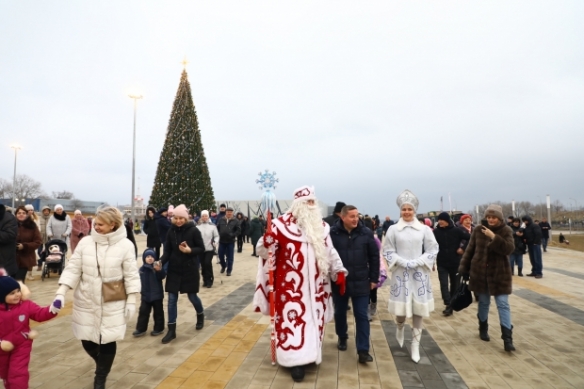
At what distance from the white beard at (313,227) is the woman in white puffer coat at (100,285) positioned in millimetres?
1836

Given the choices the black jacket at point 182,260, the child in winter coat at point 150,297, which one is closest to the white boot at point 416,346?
the black jacket at point 182,260

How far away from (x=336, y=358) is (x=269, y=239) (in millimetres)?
1767

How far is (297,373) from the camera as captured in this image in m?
3.88

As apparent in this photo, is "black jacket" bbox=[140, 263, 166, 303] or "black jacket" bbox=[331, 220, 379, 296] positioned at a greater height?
"black jacket" bbox=[331, 220, 379, 296]

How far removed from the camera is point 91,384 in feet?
12.5

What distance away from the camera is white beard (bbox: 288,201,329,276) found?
13.8ft

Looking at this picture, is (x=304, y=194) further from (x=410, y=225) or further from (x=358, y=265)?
(x=410, y=225)

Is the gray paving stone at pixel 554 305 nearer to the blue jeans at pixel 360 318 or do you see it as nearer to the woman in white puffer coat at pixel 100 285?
the blue jeans at pixel 360 318

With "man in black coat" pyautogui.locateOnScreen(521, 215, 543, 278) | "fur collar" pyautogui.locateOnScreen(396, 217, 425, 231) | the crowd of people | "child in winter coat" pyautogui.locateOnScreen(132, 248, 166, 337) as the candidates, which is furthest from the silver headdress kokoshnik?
"man in black coat" pyautogui.locateOnScreen(521, 215, 543, 278)

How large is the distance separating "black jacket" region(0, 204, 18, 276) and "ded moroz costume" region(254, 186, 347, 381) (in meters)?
3.75

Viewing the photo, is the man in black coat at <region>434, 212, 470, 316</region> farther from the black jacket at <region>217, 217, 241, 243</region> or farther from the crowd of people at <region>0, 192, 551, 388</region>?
the black jacket at <region>217, 217, 241, 243</region>

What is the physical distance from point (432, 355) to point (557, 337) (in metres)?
2.24

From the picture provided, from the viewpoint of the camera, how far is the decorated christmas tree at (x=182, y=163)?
2225cm

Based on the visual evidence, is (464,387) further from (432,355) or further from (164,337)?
(164,337)
